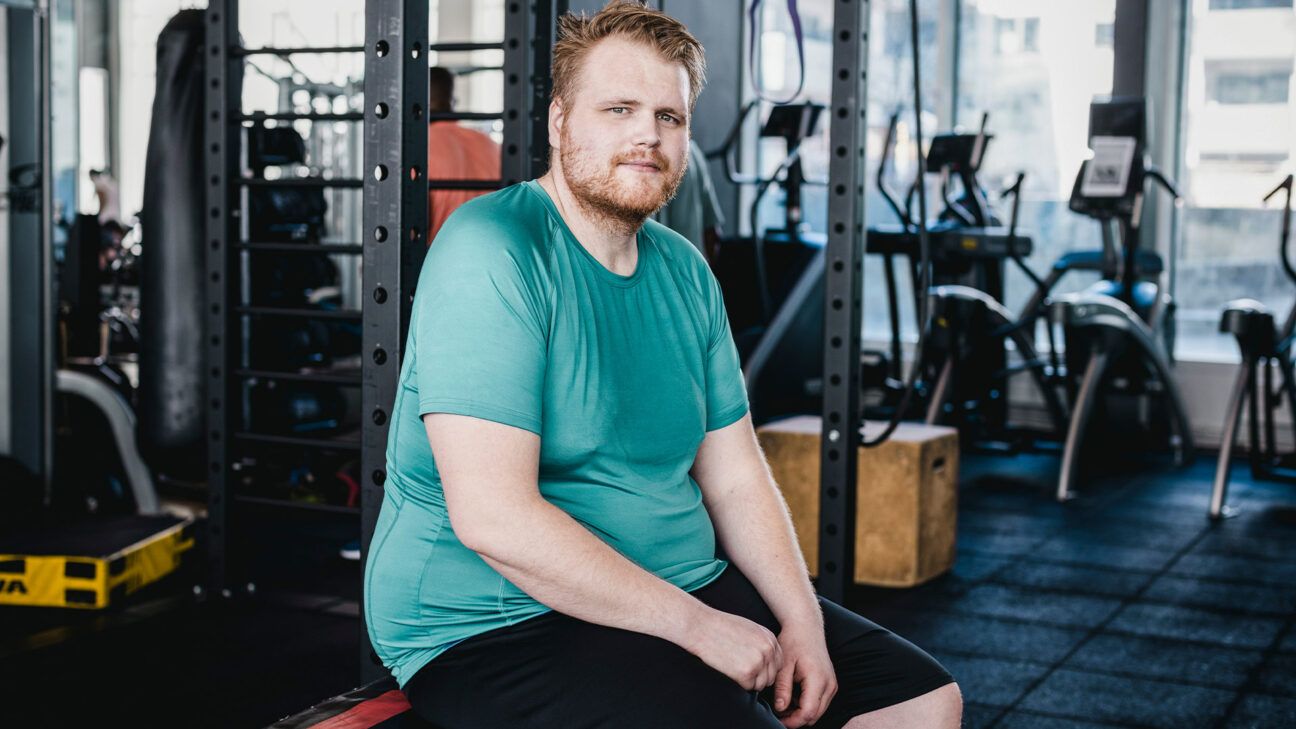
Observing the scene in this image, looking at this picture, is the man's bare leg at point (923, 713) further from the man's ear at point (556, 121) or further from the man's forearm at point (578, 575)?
the man's ear at point (556, 121)

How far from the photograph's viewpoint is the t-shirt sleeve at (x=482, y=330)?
4.18ft

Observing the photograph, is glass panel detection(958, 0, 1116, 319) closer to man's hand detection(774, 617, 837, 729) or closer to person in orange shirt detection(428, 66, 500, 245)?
person in orange shirt detection(428, 66, 500, 245)

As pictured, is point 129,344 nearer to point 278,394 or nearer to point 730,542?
point 278,394

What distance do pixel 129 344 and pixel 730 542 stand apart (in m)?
4.67

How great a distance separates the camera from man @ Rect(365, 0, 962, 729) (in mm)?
1276

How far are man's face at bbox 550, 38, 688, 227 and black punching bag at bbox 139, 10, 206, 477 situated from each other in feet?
6.50

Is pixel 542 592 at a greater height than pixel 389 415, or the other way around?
pixel 389 415

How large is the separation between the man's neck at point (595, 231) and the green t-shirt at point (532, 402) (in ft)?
0.07

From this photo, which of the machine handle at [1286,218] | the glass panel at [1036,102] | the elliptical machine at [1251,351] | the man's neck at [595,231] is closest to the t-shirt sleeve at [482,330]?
the man's neck at [595,231]

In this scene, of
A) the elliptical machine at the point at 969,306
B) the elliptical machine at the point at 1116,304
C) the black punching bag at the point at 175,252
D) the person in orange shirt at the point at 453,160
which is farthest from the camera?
the elliptical machine at the point at 969,306

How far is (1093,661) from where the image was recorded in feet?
9.23

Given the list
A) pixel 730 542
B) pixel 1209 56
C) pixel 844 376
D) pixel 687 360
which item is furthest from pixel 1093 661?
pixel 1209 56

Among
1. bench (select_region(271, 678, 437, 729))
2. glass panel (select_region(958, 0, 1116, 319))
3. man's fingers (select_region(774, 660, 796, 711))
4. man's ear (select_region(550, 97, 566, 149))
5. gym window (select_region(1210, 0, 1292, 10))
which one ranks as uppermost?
gym window (select_region(1210, 0, 1292, 10))

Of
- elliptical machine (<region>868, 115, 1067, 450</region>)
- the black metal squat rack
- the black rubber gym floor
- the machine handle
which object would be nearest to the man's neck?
the black metal squat rack
